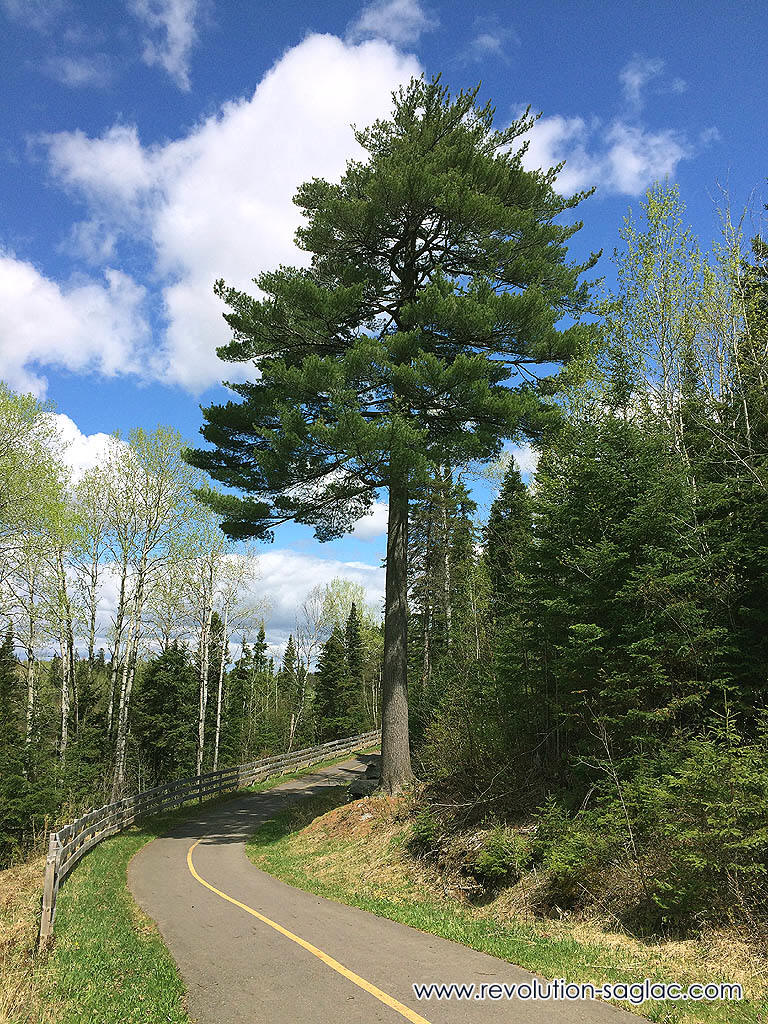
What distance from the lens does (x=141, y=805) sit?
19.9 meters

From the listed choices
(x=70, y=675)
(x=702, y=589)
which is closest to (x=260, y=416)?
(x=702, y=589)

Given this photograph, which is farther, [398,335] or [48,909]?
[398,335]

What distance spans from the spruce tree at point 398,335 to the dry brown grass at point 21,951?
719 cm

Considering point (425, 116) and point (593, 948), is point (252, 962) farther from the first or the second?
point (425, 116)

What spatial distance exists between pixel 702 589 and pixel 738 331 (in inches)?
229

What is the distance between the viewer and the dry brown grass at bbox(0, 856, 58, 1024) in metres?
5.50

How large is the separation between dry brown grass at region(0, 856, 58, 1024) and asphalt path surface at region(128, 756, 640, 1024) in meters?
1.38

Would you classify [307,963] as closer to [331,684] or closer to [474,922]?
[474,922]

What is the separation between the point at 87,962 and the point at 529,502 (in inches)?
386

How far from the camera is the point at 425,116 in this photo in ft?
49.5

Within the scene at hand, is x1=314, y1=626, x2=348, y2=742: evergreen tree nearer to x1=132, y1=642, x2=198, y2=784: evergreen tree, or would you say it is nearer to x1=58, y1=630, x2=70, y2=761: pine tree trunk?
x1=132, y1=642, x2=198, y2=784: evergreen tree

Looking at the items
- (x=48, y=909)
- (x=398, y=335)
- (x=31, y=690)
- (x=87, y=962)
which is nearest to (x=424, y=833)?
(x=87, y=962)

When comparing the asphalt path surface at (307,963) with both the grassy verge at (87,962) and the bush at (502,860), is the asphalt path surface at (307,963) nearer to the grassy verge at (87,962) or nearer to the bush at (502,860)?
the grassy verge at (87,962)

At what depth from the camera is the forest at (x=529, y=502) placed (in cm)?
778
